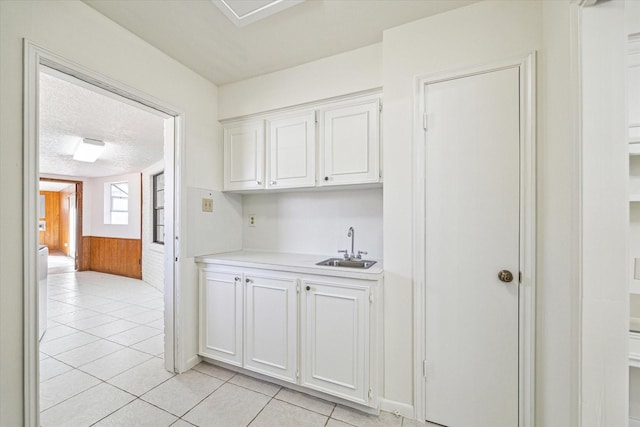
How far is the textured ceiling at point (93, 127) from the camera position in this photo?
2447mm

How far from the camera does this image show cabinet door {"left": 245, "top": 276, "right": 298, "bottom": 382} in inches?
76.2

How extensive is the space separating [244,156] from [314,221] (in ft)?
2.94

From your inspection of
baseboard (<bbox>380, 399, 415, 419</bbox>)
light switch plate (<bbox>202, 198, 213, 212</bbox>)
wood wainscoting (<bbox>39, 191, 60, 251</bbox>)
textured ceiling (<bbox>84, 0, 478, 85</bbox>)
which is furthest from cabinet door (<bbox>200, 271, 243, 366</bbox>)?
wood wainscoting (<bbox>39, 191, 60, 251</bbox>)

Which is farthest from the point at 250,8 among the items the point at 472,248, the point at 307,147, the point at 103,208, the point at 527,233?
the point at 103,208

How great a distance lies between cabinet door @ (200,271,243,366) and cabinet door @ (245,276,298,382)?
10 cm

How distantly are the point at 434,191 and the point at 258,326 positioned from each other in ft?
5.32

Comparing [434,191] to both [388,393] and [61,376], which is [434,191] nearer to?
[388,393]

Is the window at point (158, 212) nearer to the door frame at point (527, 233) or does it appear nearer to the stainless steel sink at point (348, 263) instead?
the stainless steel sink at point (348, 263)

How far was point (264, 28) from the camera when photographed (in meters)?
1.78

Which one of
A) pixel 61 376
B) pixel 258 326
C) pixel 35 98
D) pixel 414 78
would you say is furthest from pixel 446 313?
pixel 61 376

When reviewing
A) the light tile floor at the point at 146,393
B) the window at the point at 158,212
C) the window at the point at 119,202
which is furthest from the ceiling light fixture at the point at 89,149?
the light tile floor at the point at 146,393

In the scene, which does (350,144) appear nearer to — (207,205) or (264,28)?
(264,28)

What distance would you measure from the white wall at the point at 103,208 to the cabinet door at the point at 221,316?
171 inches

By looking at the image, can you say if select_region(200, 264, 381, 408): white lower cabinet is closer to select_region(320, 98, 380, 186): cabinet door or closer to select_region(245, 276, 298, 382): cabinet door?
select_region(245, 276, 298, 382): cabinet door
